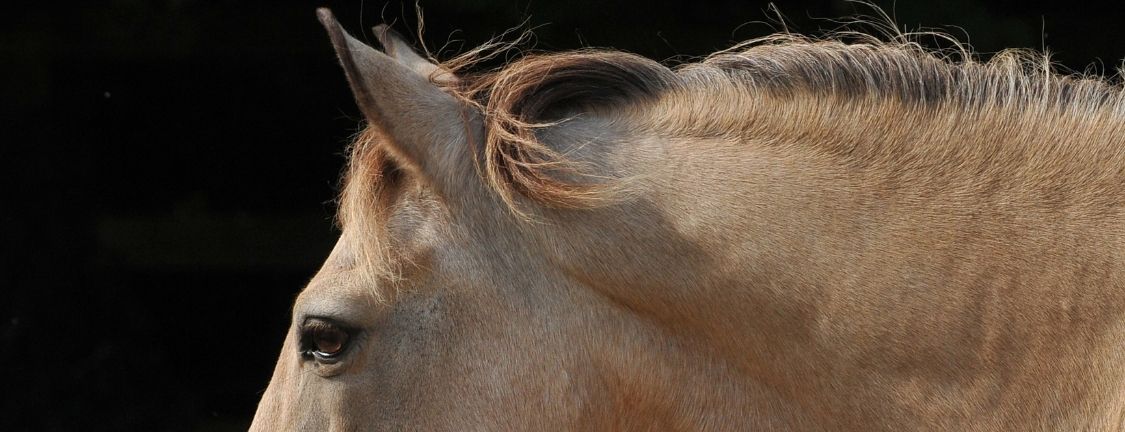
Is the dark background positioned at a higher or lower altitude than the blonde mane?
lower

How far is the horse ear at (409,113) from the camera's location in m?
1.24

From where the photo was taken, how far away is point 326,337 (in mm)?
1364

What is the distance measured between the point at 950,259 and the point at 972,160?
0.12 m

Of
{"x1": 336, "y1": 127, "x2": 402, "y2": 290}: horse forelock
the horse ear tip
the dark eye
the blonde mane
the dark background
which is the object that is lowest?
the dark background

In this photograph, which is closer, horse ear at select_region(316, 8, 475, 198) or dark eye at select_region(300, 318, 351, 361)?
horse ear at select_region(316, 8, 475, 198)

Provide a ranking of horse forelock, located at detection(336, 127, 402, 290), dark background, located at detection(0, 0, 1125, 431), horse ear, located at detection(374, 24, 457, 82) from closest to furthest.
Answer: horse forelock, located at detection(336, 127, 402, 290) < horse ear, located at detection(374, 24, 457, 82) < dark background, located at detection(0, 0, 1125, 431)

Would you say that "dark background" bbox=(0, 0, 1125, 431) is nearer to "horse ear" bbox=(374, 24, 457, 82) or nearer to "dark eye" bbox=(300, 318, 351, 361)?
"horse ear" bbox=(374, 24, 457, 82)

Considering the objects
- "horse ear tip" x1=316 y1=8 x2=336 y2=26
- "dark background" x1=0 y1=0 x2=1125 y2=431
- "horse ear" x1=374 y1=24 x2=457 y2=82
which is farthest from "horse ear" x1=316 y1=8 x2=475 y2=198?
"dark background" x1=0 y1=0 x2=1125 y2=431

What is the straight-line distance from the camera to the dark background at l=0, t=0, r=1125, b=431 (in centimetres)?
354

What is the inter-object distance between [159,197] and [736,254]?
9.63 feet

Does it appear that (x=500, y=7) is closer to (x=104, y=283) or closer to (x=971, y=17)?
(x=971, y=17)

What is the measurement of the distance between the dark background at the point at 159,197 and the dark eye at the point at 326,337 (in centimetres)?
218

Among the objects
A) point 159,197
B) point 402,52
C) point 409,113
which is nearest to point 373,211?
point 409,113

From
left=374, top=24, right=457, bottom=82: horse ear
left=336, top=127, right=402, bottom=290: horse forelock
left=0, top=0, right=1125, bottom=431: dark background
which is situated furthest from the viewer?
left=0, top=0, right=1125, bottom=431: dark background
